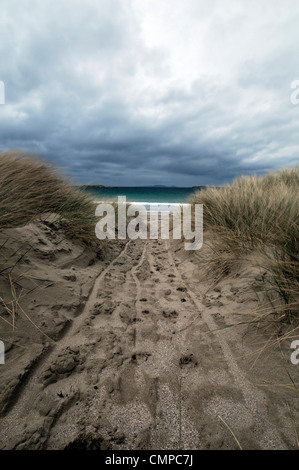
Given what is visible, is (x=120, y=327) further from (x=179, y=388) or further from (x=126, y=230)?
(x=126, y=230)

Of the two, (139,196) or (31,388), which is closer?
(31,388)

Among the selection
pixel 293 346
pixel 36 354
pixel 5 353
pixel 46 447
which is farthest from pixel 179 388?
pixel 5 353

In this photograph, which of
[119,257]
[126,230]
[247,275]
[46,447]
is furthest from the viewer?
[126,230]

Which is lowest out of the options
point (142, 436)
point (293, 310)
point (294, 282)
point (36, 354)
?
point (142, 436)

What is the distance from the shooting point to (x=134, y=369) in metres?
1.56

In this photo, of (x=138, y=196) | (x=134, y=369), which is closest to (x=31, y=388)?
(x=134, y=369)

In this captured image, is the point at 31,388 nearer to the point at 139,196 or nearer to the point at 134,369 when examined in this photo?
the point at 134,369

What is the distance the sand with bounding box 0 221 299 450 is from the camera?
1140 millimetres

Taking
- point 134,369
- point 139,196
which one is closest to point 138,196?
point 139,196

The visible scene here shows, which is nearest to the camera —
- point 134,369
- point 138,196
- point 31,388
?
point 31,388

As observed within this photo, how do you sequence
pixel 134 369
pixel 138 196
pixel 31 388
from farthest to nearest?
pixel 138 196, pixel 134 369, pixel 31 388

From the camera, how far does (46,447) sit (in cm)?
106

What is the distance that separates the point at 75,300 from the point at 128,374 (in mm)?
1005

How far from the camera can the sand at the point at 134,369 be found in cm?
114
